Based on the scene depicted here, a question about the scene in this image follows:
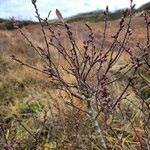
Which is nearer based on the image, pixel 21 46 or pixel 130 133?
pixel 130 133

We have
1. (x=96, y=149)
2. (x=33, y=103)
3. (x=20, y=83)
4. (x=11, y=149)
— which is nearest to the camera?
(x=11, y=149)

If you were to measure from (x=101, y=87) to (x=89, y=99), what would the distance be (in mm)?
79

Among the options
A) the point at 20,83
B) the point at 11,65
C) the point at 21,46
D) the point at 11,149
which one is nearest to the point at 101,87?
the point at 11,149

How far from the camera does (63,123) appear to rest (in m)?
4.72

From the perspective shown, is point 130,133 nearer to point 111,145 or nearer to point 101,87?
point 111,145

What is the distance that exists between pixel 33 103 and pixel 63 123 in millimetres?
1847

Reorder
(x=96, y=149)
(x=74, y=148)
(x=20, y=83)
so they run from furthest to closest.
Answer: (x=20, y=83), (x=96, y=149), (x=74, y=148)

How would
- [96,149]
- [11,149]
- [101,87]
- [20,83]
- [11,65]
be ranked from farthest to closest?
[11,65] < [20,83] < [96,149] < [11,149] < [101,87]

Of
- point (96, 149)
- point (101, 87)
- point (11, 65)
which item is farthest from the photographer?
point (11, 65)

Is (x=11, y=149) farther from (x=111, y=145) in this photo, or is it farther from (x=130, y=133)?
(x=130, y=133)

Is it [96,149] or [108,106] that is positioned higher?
[108,106]

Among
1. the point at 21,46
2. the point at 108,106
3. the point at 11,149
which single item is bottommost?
the point at 21,46

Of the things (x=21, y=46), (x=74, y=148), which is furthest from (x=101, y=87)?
(x=21, y=46)

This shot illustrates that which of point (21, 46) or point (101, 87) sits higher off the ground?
point (101, 87)
